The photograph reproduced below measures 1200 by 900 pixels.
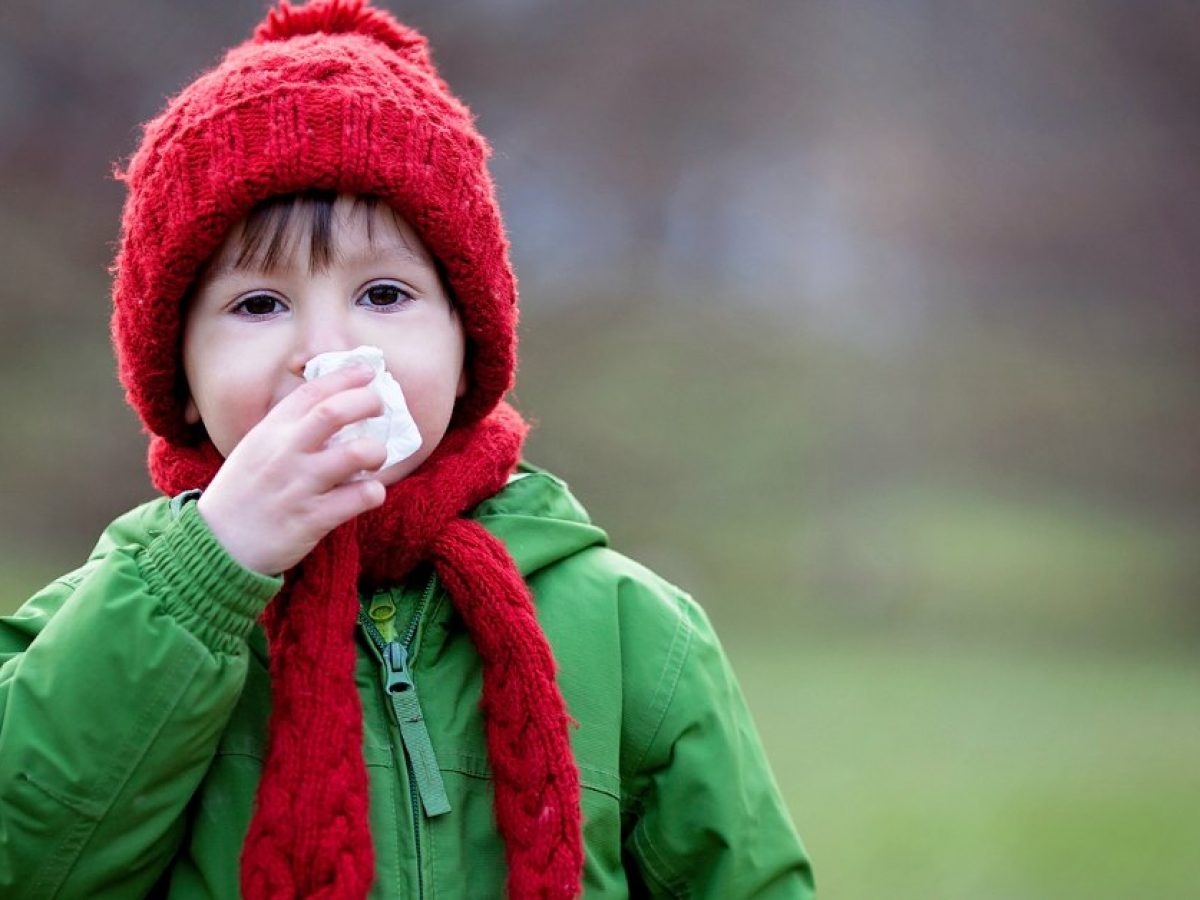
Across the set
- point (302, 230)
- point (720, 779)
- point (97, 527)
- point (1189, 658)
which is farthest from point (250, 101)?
point (1189, 658)

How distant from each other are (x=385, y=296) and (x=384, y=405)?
0.13m

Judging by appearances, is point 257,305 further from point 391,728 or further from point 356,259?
point 391,728

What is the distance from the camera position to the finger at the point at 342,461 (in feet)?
3.53

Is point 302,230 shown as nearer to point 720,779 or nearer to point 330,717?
point 330,717

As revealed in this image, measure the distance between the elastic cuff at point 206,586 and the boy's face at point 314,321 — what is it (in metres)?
0.16

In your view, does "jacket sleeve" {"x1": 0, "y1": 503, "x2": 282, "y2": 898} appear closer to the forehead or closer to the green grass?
the forehead

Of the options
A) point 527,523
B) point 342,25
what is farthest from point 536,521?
point 342,25

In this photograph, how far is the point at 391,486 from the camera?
4.07ft

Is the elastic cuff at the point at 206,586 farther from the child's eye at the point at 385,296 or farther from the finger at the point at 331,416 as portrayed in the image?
the child's eye at the point at 385,296

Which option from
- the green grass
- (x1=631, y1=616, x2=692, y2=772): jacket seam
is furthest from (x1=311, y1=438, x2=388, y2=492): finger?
the green grass

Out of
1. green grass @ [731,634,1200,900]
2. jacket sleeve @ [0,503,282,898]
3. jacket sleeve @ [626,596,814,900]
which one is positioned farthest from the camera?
green grass @ [731,634,1200,900]

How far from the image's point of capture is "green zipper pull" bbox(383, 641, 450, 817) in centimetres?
115

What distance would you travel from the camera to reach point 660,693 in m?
1.27

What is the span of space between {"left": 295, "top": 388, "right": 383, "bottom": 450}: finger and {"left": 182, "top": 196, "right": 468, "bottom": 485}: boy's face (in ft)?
0.28
